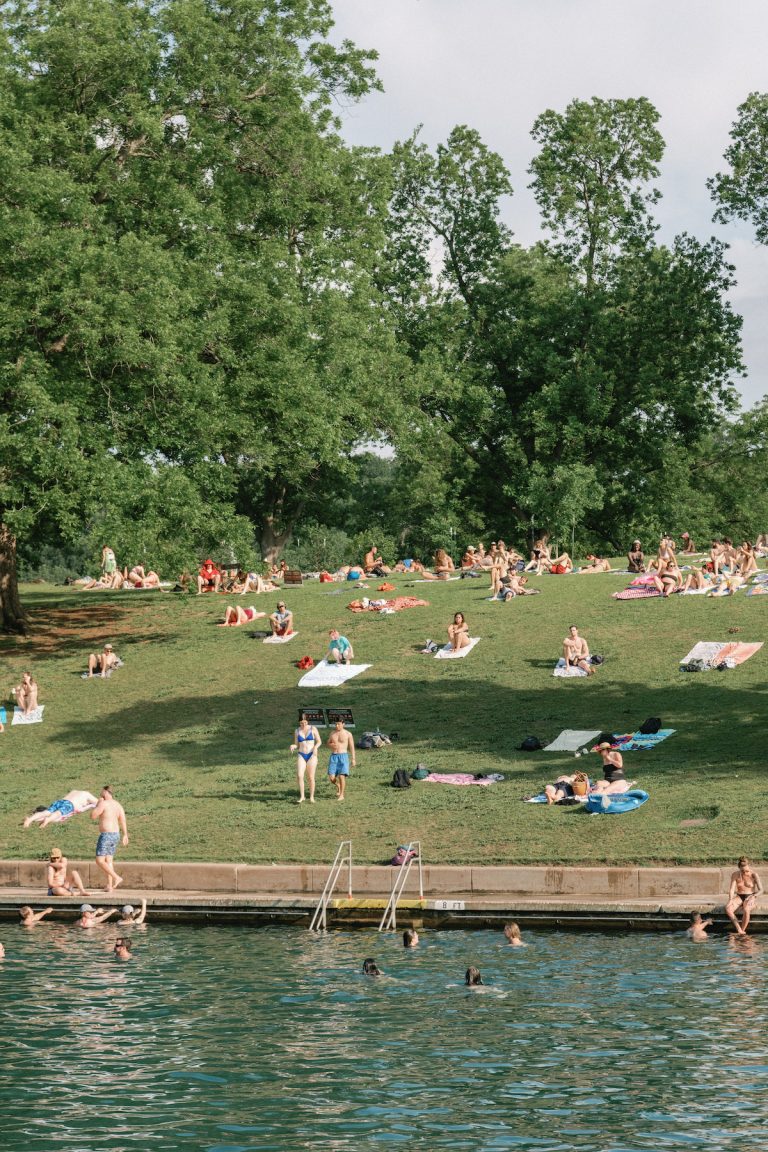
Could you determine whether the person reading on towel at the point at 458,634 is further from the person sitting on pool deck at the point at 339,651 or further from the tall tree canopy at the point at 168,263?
the tall tree canopy at the point at 168,263

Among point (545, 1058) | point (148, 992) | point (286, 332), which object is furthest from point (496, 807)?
point (286, 332)

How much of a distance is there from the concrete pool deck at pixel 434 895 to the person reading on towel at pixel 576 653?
14290 millimetres

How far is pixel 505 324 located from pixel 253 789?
4019 centimetres

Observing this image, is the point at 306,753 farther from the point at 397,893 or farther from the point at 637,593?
the point at 637,593

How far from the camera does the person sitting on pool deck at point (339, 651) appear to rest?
39.4 m

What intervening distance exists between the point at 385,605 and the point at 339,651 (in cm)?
614

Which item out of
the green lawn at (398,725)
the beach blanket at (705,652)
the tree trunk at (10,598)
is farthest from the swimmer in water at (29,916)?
the tree trunk at (10,598)

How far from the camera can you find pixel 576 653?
36.8 metres

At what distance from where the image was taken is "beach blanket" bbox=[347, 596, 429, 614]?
148 feet

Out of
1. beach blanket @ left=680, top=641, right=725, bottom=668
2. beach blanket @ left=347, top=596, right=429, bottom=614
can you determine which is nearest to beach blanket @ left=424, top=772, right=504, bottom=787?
beach blanket @ left=680, top=641, right=725, bottom=668

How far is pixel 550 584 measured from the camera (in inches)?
1843

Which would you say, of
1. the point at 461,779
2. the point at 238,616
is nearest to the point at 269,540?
the point at 238,616

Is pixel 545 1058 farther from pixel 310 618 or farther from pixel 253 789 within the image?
pixel 310 618

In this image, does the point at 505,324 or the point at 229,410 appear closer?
the point at 229,410
